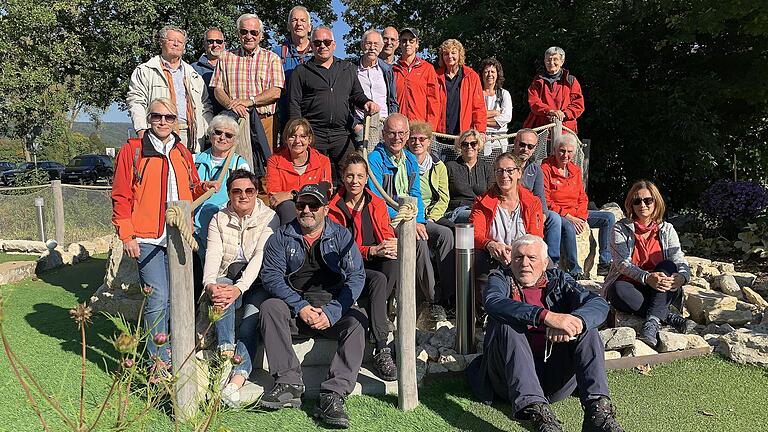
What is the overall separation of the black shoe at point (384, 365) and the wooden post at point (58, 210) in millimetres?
8466

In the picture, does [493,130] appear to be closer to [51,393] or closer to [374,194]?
[374,194]

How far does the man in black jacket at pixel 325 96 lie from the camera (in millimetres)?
5418

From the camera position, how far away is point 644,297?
4758 mm

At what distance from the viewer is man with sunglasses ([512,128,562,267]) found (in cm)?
543

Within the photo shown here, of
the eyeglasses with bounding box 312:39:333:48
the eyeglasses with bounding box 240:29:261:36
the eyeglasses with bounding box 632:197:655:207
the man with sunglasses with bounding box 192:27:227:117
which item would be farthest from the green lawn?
the eyeglasses with bounding box 312:39:333:48

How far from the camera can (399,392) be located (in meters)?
3.76

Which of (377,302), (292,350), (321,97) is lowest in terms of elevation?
(292,350)

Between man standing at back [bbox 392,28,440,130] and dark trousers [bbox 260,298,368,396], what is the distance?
3.11m

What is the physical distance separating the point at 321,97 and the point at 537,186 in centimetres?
201

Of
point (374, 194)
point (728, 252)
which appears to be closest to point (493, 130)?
point (374, 194)

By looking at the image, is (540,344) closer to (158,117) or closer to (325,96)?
(158,117)

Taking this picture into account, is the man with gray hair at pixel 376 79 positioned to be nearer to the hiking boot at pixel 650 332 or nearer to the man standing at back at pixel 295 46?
the man standing at back at pixel 295 46


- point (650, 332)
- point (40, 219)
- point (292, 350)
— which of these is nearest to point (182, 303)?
point (292, 350)

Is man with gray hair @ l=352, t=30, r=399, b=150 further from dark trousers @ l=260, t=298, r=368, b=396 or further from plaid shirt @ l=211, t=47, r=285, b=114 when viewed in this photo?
dark trousers @ l=260, t=298, r=368, b=396
